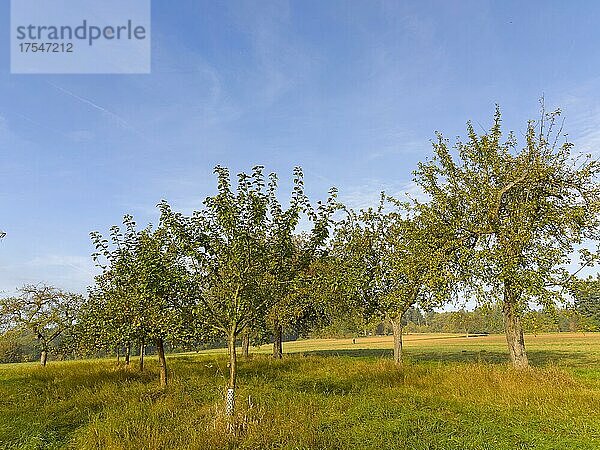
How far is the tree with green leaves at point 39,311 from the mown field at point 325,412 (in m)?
11.2

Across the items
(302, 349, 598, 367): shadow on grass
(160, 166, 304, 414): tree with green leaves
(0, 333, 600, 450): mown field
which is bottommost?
(302, 349, 598, 367): shadow on grass

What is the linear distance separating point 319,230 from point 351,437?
5715mm

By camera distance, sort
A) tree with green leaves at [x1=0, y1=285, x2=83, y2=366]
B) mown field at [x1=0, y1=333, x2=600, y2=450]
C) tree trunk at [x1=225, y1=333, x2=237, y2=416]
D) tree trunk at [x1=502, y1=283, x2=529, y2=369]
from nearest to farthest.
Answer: mown field at [x1=0, y1=333, x2=600, y2=450] → tree trunk at [x1=225, y1=333, x2=237, y2=416] → tree trunk at [x1=502, y1=283, x2=529, y2=369] → tree with green leaves at [x1=0, y1=285, x2=83, y2=366]

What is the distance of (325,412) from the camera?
43.8ft

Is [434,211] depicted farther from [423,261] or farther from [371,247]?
[371,247]

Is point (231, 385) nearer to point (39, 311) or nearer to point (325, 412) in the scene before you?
point (325, 412)

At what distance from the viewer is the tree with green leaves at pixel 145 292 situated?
12.9 m

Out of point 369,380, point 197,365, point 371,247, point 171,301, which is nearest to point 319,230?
point 171,301

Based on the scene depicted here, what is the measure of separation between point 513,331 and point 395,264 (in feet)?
21.3

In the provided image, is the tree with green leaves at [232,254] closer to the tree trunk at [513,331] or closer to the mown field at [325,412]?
the mown field at [325,412]

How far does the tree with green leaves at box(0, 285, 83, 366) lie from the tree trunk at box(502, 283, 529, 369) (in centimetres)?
2916

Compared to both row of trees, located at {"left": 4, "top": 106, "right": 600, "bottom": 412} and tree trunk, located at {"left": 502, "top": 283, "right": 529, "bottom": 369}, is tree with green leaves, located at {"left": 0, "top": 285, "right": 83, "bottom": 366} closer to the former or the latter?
row of trees, located at {"left": 4, "top": 106, "right": 600, "bottom": 412}

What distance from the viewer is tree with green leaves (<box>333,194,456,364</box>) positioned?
20.8 m

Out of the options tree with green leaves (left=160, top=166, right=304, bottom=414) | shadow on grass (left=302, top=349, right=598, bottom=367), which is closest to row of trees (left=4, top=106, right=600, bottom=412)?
tree with green leaves (left=160, top=166, right=304, bottom=414)
